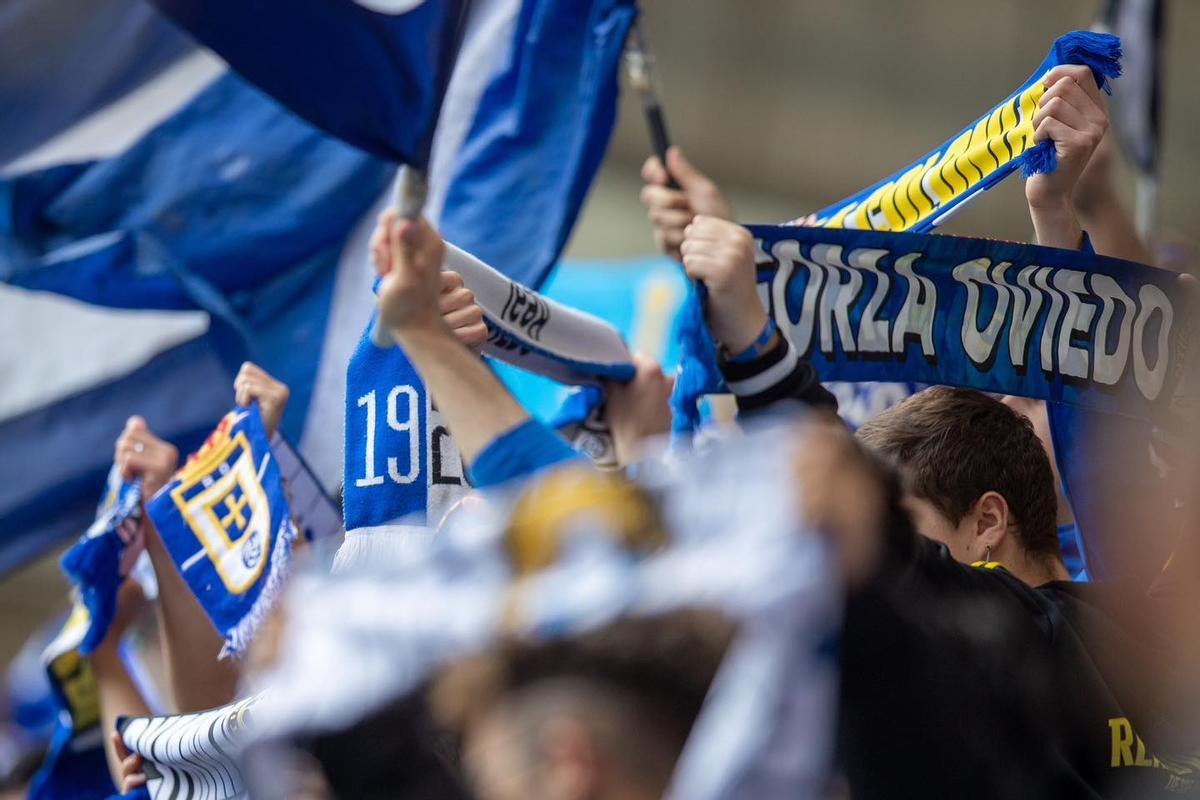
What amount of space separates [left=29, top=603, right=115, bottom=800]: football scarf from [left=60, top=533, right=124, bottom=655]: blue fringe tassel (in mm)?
73

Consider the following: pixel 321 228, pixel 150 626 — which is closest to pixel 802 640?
pixel 150 626

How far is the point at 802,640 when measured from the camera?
143 centimetres

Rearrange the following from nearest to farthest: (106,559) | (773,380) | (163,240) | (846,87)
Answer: (773,380) → (106,559) → (163,240) → (846,87)

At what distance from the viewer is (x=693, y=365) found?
2459 millimetres

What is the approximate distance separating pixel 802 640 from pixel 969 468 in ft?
4.01

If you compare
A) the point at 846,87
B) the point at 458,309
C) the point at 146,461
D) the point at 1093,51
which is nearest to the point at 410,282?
the point at 458,309

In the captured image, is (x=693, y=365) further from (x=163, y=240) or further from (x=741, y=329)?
(x=163, y=240)

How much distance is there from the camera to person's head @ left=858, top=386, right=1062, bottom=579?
258 centimetres

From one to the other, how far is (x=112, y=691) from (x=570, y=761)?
242 centimetres

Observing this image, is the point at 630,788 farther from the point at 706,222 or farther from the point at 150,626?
the point at 150,626

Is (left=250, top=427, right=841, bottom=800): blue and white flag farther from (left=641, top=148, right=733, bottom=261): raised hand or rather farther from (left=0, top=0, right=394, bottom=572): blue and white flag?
(left=0, top=0, right=394, bottom=572): blue and white flag

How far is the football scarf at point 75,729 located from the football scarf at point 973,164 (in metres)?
1.78

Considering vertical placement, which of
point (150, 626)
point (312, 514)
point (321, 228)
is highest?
point (321, 228)

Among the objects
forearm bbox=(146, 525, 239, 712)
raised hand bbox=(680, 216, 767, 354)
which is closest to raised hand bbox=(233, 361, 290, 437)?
forearm bbox=(146, 525, 239, 712)
